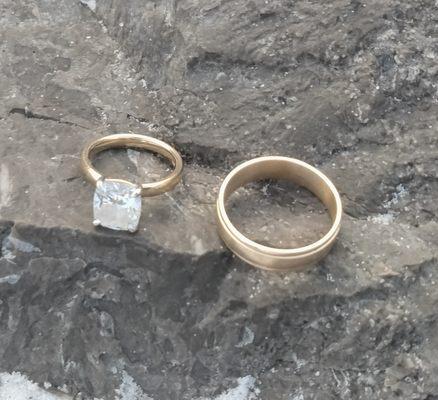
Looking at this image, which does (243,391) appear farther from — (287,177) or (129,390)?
(287,177)

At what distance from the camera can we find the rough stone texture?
1712mm

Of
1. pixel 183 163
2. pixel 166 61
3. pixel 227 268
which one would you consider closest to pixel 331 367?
pixel 227 268

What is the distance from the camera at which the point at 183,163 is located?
190 centimetres

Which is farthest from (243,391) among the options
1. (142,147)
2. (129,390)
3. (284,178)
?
(142,147)

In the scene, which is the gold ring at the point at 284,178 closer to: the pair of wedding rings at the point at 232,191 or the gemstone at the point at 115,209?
the pair of wedding rings at the point at 232,191

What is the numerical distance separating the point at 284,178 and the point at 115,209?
0.52 metres

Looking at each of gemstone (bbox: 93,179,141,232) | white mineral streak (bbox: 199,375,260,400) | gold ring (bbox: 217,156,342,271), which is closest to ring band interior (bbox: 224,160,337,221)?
gold ring (bbox: 217,156,342,271)

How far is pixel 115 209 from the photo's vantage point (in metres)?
1.67

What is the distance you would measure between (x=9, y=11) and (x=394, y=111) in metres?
1.33

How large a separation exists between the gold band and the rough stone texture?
4 centimetres

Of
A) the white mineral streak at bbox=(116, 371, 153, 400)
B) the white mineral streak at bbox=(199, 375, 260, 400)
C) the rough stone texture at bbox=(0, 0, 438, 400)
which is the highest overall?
the rough stone texture at bbox=(0, 0, 438, 400)

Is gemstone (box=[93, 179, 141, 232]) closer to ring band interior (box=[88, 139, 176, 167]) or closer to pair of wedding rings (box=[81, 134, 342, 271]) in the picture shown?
pair of wedding rings (box=[81, 134, 342, 271])

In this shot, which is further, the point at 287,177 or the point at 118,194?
the point at 287,177

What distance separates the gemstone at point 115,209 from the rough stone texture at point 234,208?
0.12ft
